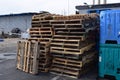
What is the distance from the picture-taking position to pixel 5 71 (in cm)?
1187

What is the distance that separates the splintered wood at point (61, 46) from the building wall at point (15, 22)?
140ft

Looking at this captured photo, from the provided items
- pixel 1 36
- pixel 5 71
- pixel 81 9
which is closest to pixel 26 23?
pixel 1 36

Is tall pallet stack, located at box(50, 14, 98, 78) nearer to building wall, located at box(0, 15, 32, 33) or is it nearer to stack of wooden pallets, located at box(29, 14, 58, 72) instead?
stack of wooden pallets, located at box(29, 14, 58, 72)

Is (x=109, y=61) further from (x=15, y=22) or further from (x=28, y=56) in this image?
(x=15, y=22)

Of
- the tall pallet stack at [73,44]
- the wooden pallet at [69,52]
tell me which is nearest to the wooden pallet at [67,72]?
the tall pallet stack at [73,44]

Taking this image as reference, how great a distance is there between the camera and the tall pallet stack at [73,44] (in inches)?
396

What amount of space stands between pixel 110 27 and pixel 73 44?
1.53 m

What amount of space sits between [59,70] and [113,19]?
291 centimetres

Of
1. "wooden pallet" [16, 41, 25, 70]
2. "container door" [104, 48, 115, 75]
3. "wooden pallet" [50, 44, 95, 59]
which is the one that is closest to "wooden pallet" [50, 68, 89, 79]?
"wooden pallet" [50, 44, 95, 59]

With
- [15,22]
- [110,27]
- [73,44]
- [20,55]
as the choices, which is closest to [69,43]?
[73,44]

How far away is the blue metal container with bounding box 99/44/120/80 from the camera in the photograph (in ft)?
30.1

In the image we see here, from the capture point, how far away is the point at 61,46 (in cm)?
1062

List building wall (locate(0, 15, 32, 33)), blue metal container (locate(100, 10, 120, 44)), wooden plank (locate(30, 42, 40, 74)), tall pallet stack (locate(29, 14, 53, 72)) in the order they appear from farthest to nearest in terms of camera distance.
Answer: building wall (locate(0, 15, 32, 33)) < tall pallet stack (locate(29, 14, 53, 72)) < wooden plank (locate(30, 42, 40, 74)) < blue metal container (locate(100, 10, 120, 44))

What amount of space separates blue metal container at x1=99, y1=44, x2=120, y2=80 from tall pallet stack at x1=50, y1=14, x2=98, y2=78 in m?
0.76
